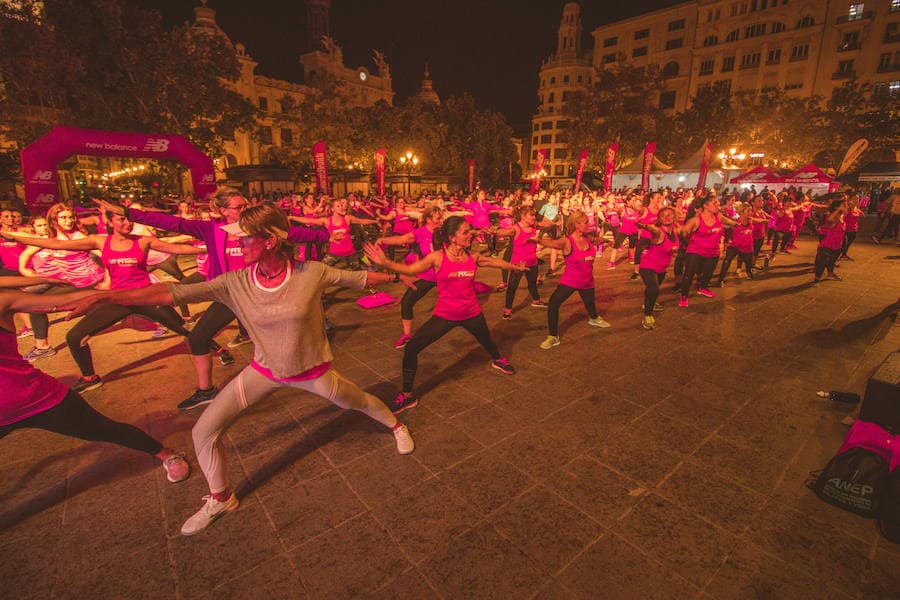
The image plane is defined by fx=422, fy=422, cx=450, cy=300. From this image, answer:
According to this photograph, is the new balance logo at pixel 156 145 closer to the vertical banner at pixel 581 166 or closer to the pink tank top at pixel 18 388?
the pink tank top at pixel 18 388

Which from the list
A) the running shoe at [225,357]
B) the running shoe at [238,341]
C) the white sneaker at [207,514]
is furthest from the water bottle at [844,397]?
the running shoe at [238,341]

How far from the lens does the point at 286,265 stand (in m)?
2.79

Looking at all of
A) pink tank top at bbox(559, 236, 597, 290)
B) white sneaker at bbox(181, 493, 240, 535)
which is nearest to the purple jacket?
white sneaker at bbox(181, 493, 240, 535)

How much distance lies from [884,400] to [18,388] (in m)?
5.55

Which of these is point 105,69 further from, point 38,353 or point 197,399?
point 197,399

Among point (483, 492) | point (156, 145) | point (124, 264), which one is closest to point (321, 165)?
point (156, 145)

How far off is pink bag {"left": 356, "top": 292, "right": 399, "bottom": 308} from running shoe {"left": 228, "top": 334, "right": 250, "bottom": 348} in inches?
95.1

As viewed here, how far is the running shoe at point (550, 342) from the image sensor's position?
19.5ft

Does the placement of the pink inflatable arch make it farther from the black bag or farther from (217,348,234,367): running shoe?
the black bag

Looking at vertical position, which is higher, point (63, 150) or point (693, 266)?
point (63, 150)

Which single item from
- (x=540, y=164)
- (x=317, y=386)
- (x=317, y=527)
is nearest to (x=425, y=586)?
(x=317, y=527)

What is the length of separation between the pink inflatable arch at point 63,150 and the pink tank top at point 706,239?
675 inches

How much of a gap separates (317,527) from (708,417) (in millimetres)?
3718

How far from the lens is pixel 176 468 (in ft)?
10.8
